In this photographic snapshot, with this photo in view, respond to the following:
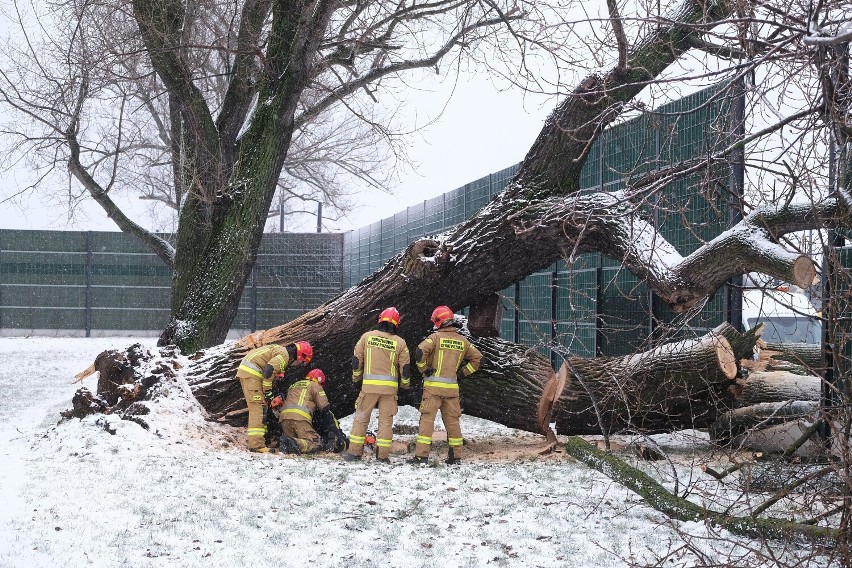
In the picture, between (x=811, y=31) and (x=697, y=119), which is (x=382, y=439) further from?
(x=811, y=31)

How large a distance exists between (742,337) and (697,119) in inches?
128

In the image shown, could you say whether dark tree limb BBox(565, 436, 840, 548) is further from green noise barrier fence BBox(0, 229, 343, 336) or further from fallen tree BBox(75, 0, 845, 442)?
green noise barrier fence BBox(0, 229, 343, 336)

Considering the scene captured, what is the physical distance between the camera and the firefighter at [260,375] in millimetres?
9000

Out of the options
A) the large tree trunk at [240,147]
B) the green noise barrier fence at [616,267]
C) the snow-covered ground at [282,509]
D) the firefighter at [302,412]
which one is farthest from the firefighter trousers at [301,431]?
the large tree trunk at [240,147]

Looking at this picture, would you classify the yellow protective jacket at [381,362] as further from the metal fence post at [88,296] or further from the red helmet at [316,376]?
the metal fence post at [88,296]

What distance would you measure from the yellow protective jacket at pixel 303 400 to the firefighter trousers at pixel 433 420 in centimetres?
115

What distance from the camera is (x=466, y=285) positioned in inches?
374

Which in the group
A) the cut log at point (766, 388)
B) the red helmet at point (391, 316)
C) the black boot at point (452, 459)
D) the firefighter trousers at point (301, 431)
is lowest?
the black boot at point (452, 459)

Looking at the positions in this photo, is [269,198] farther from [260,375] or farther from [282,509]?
[282,509]

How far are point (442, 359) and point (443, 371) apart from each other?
0.13m

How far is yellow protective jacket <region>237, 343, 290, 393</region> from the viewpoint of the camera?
9094 millimetres

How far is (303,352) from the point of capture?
9305 mm

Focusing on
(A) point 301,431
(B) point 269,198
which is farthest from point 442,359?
(B) point 269,198

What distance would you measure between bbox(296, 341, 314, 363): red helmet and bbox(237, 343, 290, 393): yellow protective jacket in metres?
0.13
